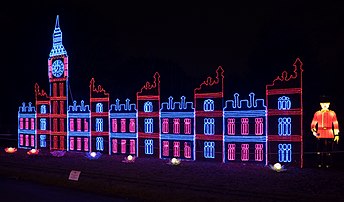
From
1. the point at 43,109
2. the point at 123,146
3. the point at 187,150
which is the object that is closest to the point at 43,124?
the point at 43,109

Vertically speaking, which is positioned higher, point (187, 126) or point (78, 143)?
point (187, 126)

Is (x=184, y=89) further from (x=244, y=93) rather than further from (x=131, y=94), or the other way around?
(x=244, y=93)

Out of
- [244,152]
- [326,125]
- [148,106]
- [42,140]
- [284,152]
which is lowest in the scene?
[42,140]

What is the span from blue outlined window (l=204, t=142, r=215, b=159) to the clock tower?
439 inches

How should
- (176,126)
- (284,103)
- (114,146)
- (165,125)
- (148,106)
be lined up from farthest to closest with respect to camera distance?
(114,146)
(148,106)
(165,125)
(176,126)
(284,103)

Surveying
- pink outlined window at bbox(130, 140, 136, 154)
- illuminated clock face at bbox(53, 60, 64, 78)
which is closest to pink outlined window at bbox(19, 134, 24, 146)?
illuminated clock face at bbox(53, 60, 64, 78)

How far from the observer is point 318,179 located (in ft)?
56.6

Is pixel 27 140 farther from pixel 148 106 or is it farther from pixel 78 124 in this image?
pixel 148 106

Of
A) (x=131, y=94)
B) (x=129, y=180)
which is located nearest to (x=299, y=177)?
(x=129, y=180)

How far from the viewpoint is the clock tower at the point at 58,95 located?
3002cm

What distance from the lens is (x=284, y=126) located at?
2064cm

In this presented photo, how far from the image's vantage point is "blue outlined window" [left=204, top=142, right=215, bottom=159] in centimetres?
2302

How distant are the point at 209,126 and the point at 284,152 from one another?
4.22 meters

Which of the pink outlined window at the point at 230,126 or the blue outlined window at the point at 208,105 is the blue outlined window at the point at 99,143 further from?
the pink outlined window at the point at 230,126
